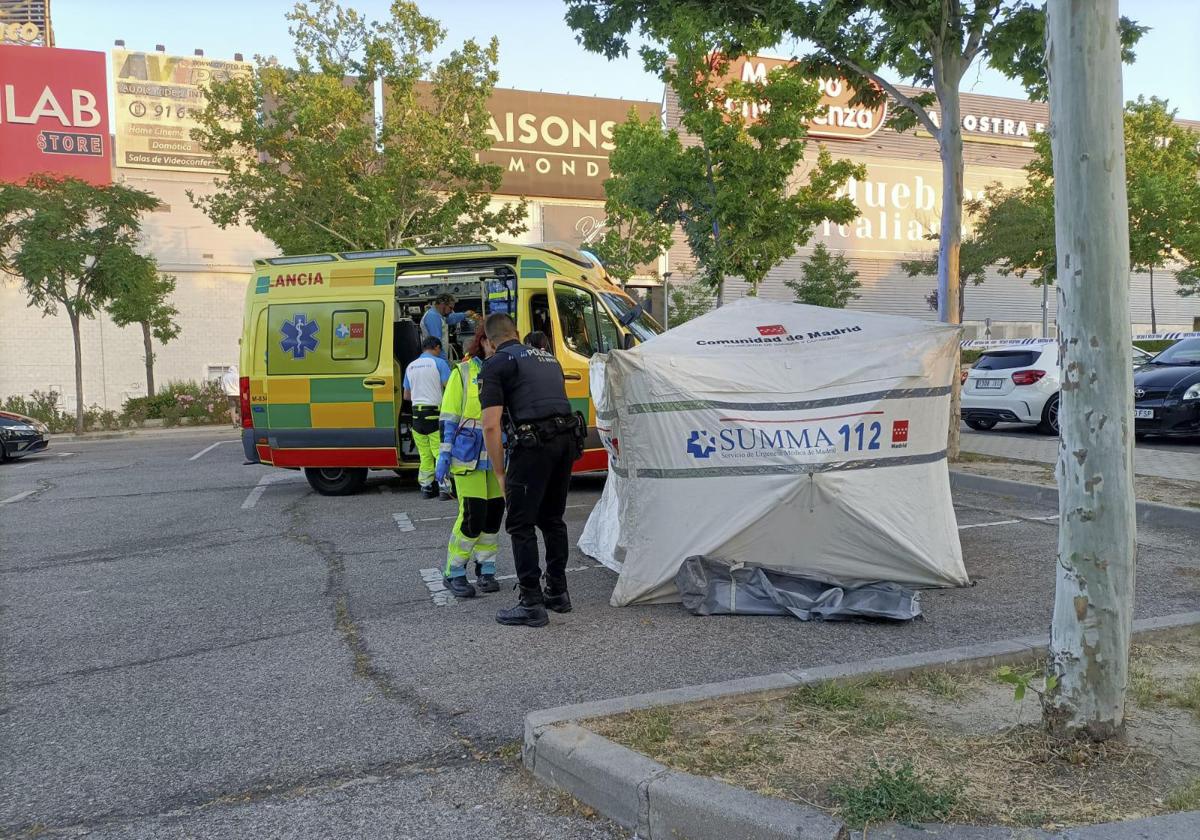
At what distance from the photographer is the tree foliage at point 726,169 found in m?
18.1

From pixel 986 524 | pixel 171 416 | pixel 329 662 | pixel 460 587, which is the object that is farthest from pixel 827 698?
pixel 171 416

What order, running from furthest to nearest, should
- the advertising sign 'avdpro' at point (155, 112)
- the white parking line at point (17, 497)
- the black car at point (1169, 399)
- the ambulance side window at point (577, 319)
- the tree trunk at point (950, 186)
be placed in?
the advertising sign 'avdpro' at point (155, 112)
the black car at point (1169, 399)
the white parking line at point (17, 497)
the tree trunk at point (950, 186)
the ambulance side window at point (577, 319)

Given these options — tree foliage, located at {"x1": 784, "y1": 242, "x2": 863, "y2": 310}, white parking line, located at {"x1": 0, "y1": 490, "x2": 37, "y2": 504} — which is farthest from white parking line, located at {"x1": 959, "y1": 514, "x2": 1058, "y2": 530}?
tree foliage, located at {"x1": 784, "y1": 242, "x2": 863, "y2": 310}

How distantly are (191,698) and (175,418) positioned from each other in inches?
889

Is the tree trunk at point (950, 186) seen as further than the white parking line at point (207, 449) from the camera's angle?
No

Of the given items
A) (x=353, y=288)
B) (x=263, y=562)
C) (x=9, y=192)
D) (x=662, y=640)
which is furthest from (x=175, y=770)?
(x=9, y=192)

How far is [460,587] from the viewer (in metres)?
5.84

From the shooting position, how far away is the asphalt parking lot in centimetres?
321

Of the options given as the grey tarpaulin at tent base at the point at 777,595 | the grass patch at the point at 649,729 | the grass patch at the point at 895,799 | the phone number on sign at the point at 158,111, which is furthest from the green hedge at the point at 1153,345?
the phone number on sign at the point at 158,111

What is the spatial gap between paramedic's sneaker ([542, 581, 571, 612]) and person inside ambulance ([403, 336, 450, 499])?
3.99 m

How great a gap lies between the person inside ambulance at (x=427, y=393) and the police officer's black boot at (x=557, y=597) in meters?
3.99

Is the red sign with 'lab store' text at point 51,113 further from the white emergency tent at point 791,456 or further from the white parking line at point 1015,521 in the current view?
the white parking line at point 1015,521

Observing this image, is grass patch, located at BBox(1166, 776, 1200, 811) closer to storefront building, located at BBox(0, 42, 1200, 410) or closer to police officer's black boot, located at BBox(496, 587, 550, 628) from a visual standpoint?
police officer's black boot, located at BBox(496, 587, 550, 628)

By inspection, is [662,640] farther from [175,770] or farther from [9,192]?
[9,192]
